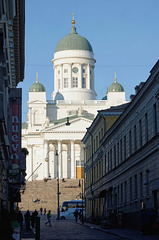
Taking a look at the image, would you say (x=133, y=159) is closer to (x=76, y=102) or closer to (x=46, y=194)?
(x=46, y=194)

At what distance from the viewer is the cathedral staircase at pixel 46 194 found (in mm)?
98812

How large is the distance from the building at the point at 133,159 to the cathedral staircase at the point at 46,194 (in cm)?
3760

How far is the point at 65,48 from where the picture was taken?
15075 centimetres

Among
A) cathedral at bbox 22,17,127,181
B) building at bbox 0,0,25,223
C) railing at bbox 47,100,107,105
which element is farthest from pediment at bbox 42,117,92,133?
building at bbox 0,0,25,223

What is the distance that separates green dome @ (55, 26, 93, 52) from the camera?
A: 151 meters

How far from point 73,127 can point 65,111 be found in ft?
47.8

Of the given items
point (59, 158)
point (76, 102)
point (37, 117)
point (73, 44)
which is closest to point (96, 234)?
point (59, 158)

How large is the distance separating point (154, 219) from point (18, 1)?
42.3 ft

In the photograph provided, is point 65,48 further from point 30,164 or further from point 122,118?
point 122,118

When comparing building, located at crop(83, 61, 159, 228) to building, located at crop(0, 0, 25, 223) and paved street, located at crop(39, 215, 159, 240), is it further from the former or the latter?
building, located at crop(0, 0, 25, 223)

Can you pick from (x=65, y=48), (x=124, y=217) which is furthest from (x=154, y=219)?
(x=65, y=48)

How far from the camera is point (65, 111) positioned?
143750 millimetres

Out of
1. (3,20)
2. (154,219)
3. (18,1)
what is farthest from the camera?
(154,219)

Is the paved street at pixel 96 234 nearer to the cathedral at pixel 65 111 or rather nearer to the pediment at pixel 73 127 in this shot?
the cathedral at pixel 65 111
